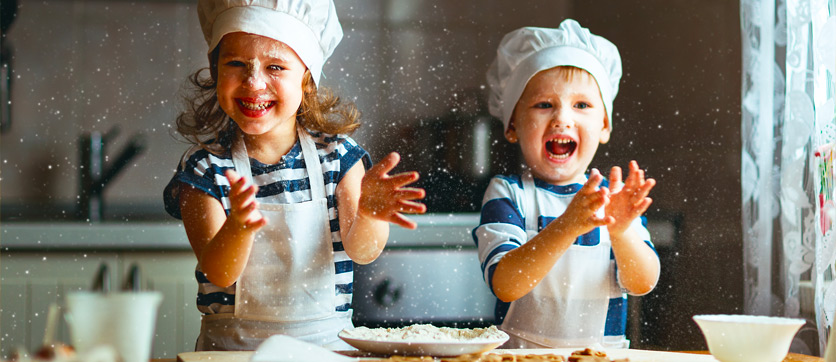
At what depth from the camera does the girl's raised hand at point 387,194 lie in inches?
22.0

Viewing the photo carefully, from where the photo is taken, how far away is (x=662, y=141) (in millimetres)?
849

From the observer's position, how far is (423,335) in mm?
556

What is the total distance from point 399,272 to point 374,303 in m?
0.05

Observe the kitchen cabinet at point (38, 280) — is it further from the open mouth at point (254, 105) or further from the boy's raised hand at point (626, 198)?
the boy's raised hand at point (626, 198)

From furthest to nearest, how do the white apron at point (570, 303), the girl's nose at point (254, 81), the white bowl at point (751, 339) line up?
the white apron at point (570, 303) → the girl's nose at point (254, 81) → the white bowl at point (751, 339)

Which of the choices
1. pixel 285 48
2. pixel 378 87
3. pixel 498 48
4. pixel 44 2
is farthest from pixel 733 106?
pixel 44 2

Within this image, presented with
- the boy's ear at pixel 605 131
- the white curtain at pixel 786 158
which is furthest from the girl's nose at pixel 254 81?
the white curtain at pixel 786 158

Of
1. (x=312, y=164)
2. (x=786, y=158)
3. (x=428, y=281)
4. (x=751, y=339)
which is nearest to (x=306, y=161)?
(x=312, y=164)

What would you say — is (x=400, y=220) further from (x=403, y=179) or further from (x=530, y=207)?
(x=530, y=207)

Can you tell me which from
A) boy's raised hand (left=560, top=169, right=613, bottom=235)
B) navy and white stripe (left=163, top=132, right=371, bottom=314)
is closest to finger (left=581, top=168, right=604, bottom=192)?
boy's raised hand (left=560, top=169, right=613, bottom=235)

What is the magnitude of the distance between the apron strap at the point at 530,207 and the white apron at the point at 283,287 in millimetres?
206

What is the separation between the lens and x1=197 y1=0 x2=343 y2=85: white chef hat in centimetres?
61

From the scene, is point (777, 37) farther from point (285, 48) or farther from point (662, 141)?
point (285, 48)

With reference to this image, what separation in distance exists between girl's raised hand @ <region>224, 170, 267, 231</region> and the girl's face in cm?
11
